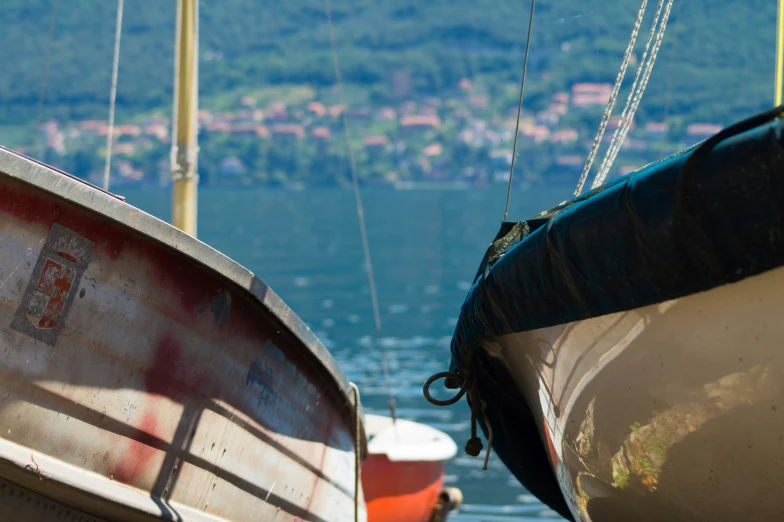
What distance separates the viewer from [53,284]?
418 centimetres

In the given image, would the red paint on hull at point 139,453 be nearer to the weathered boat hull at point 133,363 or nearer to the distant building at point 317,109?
the weathered boat hull at point 133,363

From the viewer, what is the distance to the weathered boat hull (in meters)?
4.11

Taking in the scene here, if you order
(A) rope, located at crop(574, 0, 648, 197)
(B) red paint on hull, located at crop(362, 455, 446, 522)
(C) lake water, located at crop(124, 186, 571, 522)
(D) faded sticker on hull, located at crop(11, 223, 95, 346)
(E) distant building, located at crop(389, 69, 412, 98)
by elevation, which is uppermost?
Result: (E) distant building, located at crop(389, 69, 412, 98)

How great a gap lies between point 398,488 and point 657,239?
6313mm

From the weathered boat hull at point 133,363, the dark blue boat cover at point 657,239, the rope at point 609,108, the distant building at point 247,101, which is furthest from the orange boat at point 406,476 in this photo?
the distant building at point 247,101

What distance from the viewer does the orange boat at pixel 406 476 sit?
29.4 feet

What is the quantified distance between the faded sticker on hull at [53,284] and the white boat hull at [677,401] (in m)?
1.71

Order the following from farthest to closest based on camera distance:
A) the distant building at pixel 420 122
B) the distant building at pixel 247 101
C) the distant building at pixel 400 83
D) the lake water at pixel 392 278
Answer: the distant building at pixel 400 83
the distant building at pixel 247 101
the distant building at pixel 420 122
the lake water at pixel 392 278

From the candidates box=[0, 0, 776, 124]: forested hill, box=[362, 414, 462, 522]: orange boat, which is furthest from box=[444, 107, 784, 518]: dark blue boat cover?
box=[0, 0, 776, 124]: forested hill

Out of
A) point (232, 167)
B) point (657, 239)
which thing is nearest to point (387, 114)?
point (232, 167)

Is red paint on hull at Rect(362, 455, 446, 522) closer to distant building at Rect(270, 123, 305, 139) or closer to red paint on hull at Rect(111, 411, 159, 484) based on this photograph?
red paint on hull at Rect(111, 411, 159, 484)

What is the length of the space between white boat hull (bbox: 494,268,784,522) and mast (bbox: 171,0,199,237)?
4112mm

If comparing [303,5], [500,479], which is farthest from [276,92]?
[500,479]

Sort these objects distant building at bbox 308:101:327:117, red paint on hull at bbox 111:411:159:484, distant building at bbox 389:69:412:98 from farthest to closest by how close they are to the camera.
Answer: distant building at bbox 389:69:412:98
distant building at bbox 308:101:327:117
red paint on hull at bbox 111:411:159:484
